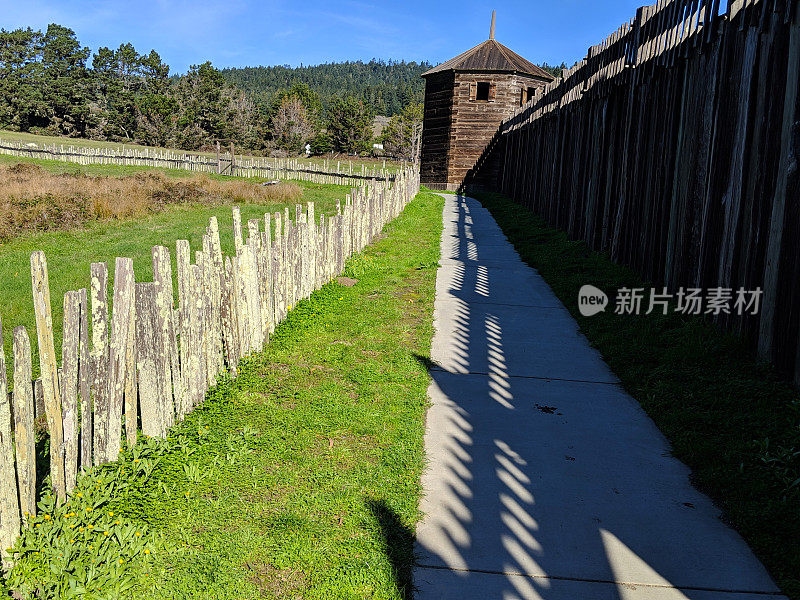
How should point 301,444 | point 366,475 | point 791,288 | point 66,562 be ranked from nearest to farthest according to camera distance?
1. point 66,562
2. point 366,475
3. point 301,444
4. point 791,288

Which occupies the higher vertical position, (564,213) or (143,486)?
(564,213)

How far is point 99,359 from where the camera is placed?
3.43 meters

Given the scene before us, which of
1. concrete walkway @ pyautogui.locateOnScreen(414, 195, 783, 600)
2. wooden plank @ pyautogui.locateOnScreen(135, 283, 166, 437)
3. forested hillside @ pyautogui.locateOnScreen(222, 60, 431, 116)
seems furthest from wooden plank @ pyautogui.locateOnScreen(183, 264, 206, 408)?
forested hillside @ pyautogui.locateOnScreen(222, 60, 431, 116)

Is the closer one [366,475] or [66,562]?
[66,562]

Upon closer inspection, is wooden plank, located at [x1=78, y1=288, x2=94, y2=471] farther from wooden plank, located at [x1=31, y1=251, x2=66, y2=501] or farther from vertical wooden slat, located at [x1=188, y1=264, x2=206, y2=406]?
vertical wooden slat, located at [x1=188, y1=264, x2=206, y2=406]

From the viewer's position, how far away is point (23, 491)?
117 inches

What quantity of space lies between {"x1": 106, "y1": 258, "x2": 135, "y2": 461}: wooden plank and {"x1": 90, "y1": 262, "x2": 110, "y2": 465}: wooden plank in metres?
0.03

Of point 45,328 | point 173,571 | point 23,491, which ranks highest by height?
point 45,328

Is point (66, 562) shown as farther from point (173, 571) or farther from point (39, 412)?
point (39, 412)

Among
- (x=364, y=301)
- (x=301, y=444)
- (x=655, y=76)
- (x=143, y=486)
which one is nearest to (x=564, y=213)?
(x=655, y=76)

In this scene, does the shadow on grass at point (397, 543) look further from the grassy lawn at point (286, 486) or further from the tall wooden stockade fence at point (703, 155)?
the tall wooden stockade fence at point (703, 155)

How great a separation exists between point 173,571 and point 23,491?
787 millimetres

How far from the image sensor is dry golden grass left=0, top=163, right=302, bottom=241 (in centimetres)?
1421

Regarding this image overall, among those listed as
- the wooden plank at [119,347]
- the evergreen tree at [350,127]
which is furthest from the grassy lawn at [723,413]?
the evergreen tree at [350,127]
